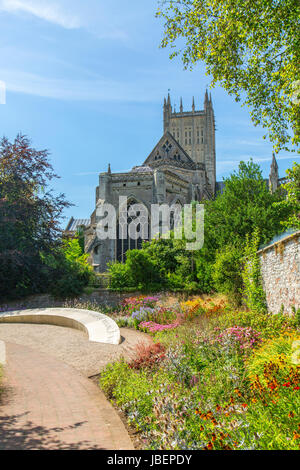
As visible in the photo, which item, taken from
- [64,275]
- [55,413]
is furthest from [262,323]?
[64,275]

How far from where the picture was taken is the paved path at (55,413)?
13.3ft

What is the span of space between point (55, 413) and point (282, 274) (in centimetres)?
735

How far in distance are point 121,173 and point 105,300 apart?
15601 mm

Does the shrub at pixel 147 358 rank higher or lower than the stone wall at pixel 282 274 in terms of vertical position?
lower

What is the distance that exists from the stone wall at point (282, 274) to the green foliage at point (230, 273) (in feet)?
11.7

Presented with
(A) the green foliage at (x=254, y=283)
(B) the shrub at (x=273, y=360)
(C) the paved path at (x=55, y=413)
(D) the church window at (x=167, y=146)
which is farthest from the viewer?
(D) the church window at (x=167, y=146)

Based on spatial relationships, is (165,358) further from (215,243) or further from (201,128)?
(201,128)

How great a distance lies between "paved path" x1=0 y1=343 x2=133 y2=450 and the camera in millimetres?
4051

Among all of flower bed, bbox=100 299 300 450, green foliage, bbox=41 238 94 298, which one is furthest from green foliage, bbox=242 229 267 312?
green foliage, bbox=41 238 94 298

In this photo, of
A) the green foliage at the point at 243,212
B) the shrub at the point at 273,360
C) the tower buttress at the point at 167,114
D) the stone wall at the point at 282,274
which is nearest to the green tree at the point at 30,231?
the green foliage at the point at 243,212

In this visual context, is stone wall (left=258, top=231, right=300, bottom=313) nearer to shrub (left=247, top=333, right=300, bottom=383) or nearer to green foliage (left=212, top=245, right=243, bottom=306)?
shrub (left=247, top=333, right=300, bottom=383)

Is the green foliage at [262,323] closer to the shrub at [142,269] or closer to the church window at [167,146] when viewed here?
the shrub at [142,269]

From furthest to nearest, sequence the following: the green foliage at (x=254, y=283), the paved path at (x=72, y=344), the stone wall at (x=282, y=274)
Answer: the green foliage at (x=254, y=283) → the stone wall at (x=282, y=274) → the paved path at (x=72, y=344)

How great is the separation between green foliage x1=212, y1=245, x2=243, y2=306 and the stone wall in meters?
3.57
